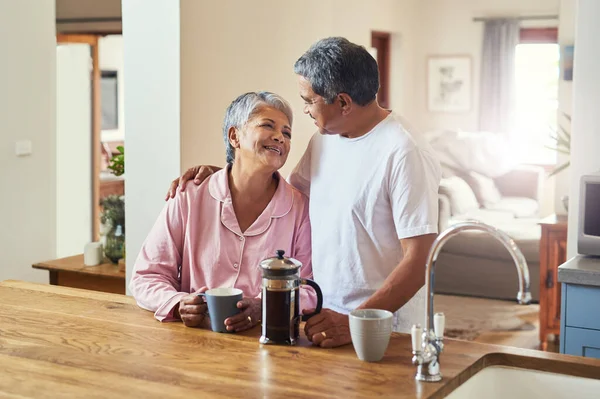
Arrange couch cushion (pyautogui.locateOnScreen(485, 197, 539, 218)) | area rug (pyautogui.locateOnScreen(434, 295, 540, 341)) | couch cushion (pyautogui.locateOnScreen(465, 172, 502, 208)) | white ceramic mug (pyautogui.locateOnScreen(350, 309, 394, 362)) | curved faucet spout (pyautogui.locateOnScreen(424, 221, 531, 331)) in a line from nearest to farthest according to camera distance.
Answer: curved faucet spout (pyautogui.locateOnScreen(424, 221, 531, 331)) < white ceramic mug (pyautogui.locateOnScreen(350, 309, 394, 362)) < area rug (pyautogui.locateOnScreen(434, 295, 540, 341)) < couch cushion (pyautogui.locateOnScreen(485, 197, 539, 218)) < couch cushion (pyautogui.locateOnScreen(465, 172, 502, 208))

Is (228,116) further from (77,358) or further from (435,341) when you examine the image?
(435,341)

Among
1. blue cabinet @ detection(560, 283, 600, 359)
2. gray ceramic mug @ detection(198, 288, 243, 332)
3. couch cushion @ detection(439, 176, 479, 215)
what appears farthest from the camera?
couch cushion @ detection(439, 176, 479, 215)

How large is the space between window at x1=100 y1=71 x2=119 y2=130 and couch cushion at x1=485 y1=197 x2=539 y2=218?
5.12 metres

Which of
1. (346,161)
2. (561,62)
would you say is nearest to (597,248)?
(346,161)

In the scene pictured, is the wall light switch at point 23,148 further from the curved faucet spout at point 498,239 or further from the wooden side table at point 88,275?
the curved faucet spout at point 498,239

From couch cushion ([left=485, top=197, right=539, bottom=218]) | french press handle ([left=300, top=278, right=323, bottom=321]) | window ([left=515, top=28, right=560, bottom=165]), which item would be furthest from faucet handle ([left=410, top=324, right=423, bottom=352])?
window ([left=515, top=28, right=560, bottom=165])

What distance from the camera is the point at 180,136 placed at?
359 centimetres

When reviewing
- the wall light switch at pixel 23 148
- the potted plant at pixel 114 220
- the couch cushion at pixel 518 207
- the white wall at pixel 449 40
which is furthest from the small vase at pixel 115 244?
the white wall at pixel 449 40

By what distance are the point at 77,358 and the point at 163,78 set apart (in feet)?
6.02

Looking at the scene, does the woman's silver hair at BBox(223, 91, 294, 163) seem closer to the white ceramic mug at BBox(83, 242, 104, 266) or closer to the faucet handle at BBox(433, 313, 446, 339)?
the faucet handle at BBox(433, 313, 446, 339)

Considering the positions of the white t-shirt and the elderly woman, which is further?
the elderly woman

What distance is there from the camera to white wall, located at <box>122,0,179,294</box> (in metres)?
3.57

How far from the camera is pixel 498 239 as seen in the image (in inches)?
61.5

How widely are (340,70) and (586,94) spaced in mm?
2095
